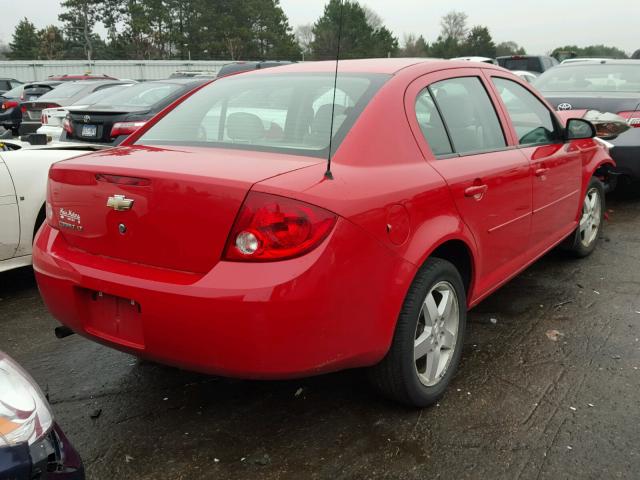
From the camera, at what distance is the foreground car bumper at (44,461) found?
4.76 feet

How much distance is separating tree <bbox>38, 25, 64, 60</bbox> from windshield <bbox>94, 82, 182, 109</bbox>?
6112cm

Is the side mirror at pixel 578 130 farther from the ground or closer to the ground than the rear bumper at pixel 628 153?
farther from the ground

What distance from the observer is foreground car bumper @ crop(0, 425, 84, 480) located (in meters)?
1.45

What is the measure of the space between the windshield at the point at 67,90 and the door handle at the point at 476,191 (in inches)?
452

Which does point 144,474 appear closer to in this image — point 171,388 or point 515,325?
point 171,388

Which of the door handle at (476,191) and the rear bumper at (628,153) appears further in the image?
the rear bumper at (628,153)

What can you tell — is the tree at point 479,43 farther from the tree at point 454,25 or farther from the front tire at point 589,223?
the front tire at point 589,223

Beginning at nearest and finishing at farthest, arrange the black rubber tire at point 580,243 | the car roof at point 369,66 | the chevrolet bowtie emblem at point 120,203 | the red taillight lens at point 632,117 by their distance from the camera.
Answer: the chevrolet bowtie emblem at point 120,203
the car roof at point 369,66
the black rubber tire at point 580,243
the red taillight lens at point 632,117

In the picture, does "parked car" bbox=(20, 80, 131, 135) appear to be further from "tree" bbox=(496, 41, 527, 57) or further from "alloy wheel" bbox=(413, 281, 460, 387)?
"tree" bbox=(496, 41, 527, 57)

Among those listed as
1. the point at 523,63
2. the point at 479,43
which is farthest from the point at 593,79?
the point at 479,43

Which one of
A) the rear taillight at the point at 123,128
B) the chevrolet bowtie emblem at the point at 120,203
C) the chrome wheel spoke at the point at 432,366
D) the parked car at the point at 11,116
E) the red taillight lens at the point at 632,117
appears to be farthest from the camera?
the parked car at the point at 11,116

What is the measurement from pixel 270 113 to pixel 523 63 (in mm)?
18136

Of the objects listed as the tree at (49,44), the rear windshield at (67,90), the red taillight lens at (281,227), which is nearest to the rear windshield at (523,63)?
the rear windshield at (67,90)

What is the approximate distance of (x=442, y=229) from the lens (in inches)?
104
